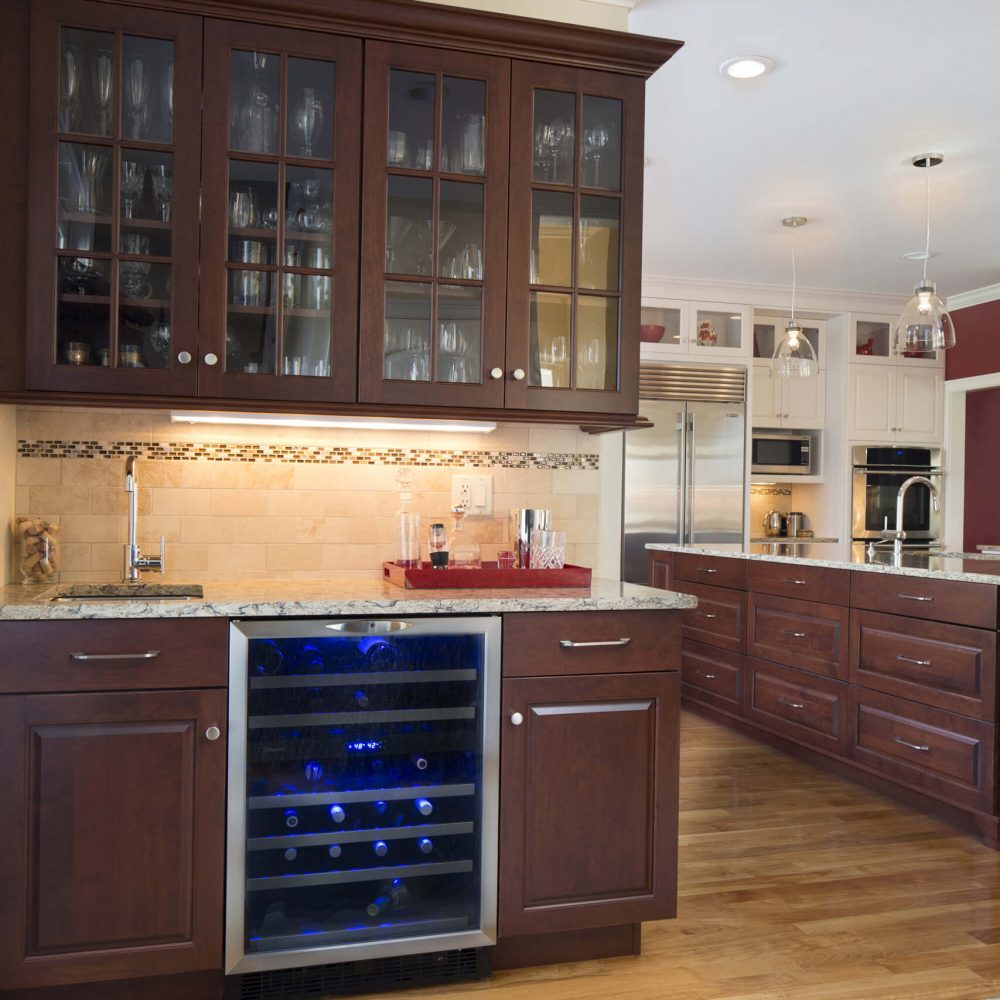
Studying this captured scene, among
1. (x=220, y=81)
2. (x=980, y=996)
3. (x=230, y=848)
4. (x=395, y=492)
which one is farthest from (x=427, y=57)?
(x=980, y=996)

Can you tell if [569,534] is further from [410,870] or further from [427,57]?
[427,57]

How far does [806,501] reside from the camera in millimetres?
7090

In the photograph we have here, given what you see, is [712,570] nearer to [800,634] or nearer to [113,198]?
[800,634]

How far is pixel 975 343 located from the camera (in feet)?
21.6

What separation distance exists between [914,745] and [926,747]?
0.06 meters

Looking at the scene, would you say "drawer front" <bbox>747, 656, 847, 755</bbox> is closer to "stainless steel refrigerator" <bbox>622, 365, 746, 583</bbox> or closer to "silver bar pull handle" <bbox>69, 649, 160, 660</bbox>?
"stainless steel refrigerator" <bbox>622, 365, 746, 583</bbox>

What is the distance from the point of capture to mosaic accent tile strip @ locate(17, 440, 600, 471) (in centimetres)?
252

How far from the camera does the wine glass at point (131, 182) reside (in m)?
2.24

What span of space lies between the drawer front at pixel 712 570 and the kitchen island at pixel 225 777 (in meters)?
2.26

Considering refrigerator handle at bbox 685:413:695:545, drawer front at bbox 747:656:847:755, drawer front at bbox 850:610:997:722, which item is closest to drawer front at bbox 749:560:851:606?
drawer front at bbox 850:610:997:722

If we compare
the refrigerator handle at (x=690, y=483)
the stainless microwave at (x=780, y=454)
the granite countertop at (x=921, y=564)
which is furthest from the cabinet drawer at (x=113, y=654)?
the stainless microwave at (x=780, y=454)

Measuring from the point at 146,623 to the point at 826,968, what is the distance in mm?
1827

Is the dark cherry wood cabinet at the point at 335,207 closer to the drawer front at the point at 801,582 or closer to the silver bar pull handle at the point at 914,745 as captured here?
the drawer front at the point at 801,582

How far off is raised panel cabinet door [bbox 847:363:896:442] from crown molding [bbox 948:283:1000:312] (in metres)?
0.62
